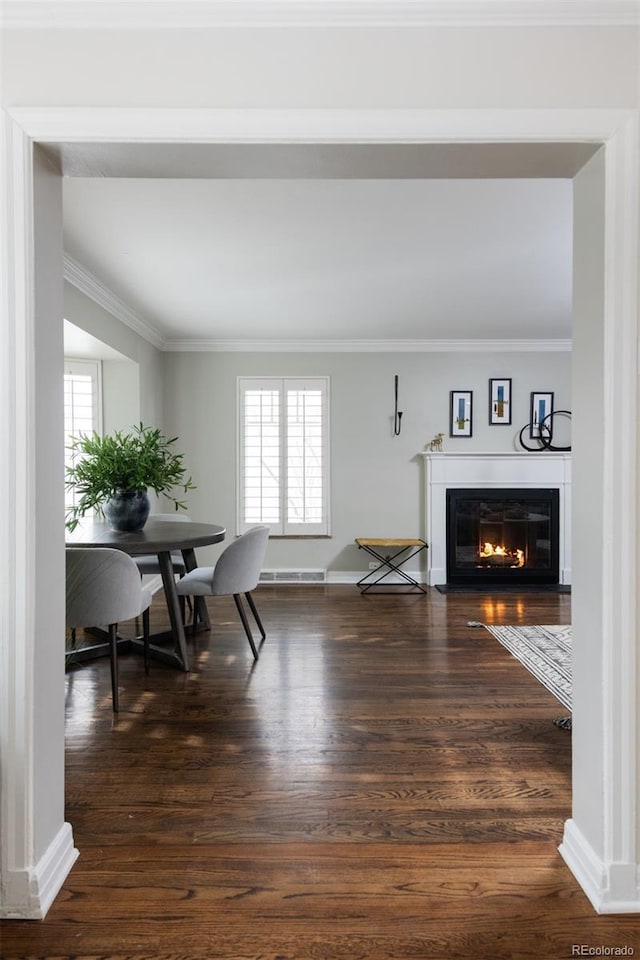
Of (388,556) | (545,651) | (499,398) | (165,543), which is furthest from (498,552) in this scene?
(165,543)

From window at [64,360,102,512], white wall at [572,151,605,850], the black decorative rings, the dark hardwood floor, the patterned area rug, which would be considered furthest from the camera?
the black decorative rings

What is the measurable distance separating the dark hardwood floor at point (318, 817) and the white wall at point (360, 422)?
2689 mm

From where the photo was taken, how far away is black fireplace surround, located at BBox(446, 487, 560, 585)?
6090mm

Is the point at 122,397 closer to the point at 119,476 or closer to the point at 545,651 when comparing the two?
the point at 119,476

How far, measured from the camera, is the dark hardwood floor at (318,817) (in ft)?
4.84

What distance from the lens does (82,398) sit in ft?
16.9

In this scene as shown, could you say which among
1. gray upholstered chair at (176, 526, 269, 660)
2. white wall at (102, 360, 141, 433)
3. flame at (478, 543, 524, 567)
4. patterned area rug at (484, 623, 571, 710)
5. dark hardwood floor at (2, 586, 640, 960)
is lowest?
patterned area rug at (484, 623, 571, 710)

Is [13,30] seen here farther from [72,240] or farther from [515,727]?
[515,727]

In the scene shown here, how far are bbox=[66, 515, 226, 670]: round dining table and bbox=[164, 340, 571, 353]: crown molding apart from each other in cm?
273

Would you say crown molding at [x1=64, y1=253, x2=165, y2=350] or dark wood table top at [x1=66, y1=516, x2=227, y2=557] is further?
crown molding at [x1=64, y1=253, x2=165, y2=350]

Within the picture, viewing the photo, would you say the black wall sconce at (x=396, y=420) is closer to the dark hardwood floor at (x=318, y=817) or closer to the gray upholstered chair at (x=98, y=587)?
the dark hardwood floor at (x=318, y=817)

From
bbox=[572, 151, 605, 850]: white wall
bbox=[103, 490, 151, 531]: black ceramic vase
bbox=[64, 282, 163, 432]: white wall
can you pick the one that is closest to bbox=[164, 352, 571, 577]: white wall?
bbox=[64, 282, 163, 432]: white wall

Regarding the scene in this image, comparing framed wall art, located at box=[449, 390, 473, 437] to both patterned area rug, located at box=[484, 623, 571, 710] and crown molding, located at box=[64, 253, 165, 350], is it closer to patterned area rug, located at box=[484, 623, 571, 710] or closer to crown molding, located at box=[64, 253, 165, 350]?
patterned area rug, located at box=[484, 623, 571, 710]

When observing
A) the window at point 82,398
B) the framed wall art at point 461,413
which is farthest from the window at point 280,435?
the window at point 82,398
